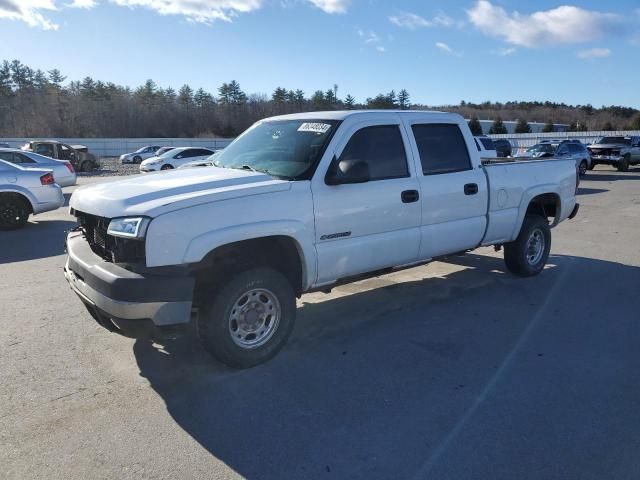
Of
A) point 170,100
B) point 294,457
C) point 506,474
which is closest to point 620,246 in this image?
point 506,474

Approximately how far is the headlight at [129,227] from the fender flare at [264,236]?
328 mm

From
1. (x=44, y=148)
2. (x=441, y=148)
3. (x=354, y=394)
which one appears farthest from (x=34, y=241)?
(x=44, y=148)

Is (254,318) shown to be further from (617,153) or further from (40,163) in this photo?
(617,153)

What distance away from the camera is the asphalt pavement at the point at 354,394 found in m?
3.00

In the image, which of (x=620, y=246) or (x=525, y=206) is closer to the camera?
(x=525, y=206)

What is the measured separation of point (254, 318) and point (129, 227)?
122 centimetres

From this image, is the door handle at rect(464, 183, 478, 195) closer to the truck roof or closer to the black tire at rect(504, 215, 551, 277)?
the truck roof

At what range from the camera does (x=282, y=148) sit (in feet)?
15.8

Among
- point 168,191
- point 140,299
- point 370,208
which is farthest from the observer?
point 370,208

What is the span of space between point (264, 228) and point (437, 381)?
5.77 ft

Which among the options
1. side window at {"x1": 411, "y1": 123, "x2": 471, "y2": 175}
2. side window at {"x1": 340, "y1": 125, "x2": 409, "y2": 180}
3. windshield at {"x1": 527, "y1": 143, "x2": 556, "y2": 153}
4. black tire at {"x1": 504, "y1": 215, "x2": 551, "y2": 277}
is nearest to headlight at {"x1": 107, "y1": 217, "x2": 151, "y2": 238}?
side window at {"x1": 340, "y1": 125, "x2": 409, "y2": 180}

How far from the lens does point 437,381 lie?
3.99 metres

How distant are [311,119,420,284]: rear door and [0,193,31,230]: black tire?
28.5 feet

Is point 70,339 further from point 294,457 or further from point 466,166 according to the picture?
point 466,166
